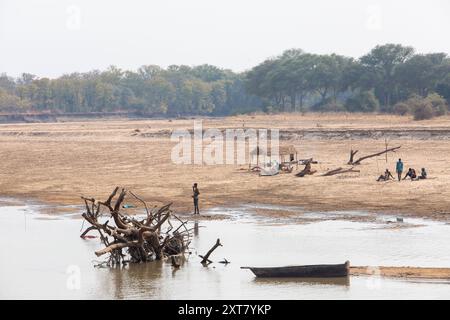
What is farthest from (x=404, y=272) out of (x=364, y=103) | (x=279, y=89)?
(x=279, y=89)

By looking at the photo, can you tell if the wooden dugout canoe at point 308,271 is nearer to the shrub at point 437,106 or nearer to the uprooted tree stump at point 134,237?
the uprooted tree stump at point 134,237

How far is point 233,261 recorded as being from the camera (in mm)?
22156

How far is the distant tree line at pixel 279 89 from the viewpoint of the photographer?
82.1 m

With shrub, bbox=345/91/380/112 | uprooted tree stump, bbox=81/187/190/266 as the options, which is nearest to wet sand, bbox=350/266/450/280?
uprooted tree stump, bbox=81/187/190/266

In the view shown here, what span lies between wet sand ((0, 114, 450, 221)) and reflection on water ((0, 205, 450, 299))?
3403 mm

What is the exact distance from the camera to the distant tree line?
82.1 meters

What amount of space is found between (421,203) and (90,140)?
38.2m

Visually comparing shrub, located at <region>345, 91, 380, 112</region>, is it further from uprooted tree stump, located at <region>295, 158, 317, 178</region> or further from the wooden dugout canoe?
the wooden dugout canoe

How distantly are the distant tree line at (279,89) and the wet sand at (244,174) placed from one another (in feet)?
39.3

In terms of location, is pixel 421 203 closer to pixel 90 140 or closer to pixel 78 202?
pixel 78 202

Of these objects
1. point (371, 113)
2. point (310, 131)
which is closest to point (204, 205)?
point (310, 131)

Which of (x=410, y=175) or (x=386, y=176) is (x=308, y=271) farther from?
(x=386, y=176)
